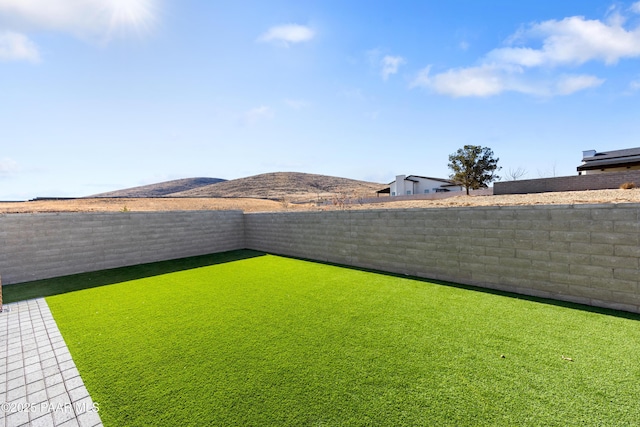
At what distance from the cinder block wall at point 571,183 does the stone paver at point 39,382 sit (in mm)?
16781

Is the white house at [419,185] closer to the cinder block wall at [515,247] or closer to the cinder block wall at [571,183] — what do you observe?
the cinder block wall at [571,183]

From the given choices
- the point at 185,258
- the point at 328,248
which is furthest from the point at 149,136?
the point at 328,248

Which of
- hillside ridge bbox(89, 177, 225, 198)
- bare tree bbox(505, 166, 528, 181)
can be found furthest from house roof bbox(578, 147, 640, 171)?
hillside ridge bbox(89, 177, 225, 198)

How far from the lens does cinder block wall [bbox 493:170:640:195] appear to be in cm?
1086

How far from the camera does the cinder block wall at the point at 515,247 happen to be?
3.06 m

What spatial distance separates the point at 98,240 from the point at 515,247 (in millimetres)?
8699

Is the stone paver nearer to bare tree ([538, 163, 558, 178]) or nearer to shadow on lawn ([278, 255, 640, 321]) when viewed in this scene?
shadow on lawn ([278, 255, 640, 321])

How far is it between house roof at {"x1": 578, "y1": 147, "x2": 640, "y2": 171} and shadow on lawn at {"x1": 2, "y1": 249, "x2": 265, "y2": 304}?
2120cm

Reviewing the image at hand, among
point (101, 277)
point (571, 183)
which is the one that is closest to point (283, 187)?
point (571, 183)

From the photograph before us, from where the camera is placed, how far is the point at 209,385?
1914 mm

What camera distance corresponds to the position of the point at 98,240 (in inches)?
250

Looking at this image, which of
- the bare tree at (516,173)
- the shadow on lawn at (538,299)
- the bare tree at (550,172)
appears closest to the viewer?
the shadow on lawn at (538,299)

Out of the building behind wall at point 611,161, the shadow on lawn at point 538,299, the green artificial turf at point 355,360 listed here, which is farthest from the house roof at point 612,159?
the green artificial turf at point 355,360

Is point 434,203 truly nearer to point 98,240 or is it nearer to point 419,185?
point 98,240
